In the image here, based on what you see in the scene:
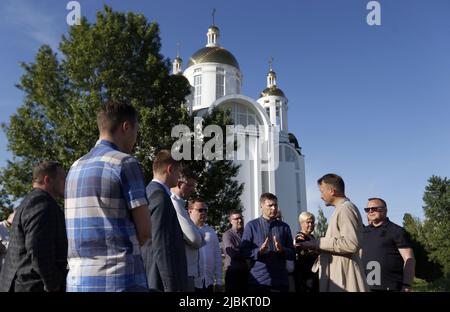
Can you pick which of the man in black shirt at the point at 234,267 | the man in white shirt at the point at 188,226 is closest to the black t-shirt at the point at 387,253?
the man in black shirt at the point at 234,267

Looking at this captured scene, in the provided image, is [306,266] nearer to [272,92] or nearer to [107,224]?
[107,224]

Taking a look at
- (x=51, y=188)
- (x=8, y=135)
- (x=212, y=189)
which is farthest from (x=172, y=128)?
(x=51, y=188)

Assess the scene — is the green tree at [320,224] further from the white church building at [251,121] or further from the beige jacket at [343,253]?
the beige jacket at [343,253]

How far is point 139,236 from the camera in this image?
2.44 metres

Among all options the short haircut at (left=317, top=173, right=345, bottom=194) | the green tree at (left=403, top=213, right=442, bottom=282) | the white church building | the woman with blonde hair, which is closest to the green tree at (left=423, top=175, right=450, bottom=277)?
the green tree at (left=403, top=213, right=442, bottom=282)

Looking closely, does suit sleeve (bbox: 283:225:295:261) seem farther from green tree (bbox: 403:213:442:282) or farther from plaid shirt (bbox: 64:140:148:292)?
green tree (bbox: 403:213:442:282)

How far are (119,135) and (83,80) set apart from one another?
14504 millimetres

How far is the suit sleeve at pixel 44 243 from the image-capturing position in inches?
124

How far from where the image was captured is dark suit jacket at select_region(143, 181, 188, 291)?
292cm

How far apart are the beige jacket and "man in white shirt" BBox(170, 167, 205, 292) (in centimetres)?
117

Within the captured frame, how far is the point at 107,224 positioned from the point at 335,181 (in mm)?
2421

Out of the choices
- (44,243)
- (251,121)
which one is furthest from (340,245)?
(251,121)

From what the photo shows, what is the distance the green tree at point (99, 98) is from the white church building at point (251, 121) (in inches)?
557
